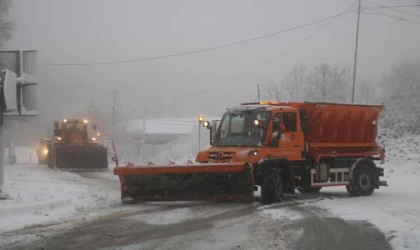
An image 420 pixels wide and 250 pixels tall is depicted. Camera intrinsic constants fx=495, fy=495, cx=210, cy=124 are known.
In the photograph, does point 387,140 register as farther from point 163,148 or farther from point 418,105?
point 163,148

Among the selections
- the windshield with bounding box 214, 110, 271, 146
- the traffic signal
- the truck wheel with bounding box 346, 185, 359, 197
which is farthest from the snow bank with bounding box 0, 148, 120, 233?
the truck wheel with bounding box 346, 185, 359, 197

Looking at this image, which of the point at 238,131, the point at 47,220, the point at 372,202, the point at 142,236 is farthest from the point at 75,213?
the point at 372,202

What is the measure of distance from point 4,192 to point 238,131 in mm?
5955

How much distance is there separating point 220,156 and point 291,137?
2109 mm

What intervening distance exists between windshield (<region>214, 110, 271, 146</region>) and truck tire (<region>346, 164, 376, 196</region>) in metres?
3.83

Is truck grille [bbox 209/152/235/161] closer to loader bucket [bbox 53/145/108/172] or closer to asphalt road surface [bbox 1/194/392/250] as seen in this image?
asphalt road surface [bbox 1/194/392/250]

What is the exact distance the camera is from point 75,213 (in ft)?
34.5

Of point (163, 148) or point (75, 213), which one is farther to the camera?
point (163, 148)

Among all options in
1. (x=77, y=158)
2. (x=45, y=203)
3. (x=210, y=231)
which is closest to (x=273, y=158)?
(x=210, y=231)

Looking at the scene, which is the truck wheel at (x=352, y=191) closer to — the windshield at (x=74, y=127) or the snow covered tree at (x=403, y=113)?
the snow covered tree at (x=403, y=113)

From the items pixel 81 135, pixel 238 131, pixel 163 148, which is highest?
pixel 238 131

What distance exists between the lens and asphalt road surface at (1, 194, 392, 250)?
290 inches

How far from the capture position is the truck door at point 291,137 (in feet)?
42.9

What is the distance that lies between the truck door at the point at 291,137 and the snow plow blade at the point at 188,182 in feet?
5.73
